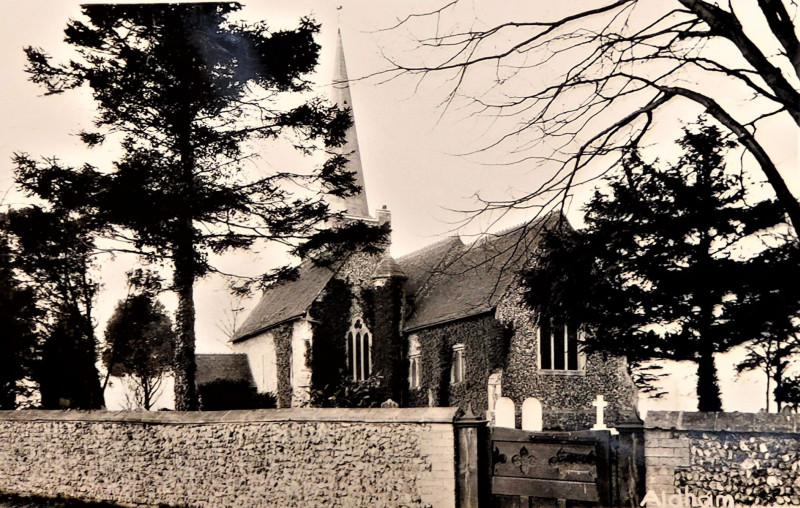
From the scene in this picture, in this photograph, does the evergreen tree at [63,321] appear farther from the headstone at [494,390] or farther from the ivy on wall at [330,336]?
the headstone at [494,390]

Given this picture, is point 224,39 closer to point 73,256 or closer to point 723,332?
point 73,256

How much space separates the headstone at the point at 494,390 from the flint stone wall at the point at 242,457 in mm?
14407

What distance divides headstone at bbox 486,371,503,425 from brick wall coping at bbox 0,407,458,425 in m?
14.4

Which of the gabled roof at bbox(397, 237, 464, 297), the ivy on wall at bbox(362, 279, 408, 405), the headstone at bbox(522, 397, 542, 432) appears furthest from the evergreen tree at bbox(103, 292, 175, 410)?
the headstone at bbox(522, 397, 542, 432)

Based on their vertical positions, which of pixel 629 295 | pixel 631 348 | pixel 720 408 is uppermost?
pixel 629 295

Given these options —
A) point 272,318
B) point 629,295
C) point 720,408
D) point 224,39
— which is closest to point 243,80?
point 224,39

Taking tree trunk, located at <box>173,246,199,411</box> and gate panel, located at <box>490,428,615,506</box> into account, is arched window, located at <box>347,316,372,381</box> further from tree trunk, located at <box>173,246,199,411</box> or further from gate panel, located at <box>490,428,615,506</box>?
gate panel, located at <box>490,428,615,506</box>

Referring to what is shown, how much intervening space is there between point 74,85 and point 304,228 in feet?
18.8

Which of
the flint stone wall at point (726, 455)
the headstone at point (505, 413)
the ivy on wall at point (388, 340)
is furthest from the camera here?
the ivy on wall at point (388, 340)

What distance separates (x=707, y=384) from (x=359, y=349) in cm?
1317

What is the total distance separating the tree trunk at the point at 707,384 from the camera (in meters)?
22.0

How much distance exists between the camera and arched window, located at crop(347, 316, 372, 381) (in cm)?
3080

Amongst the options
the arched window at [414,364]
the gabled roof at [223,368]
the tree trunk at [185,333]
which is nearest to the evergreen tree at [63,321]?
the tree trunk at [185,333]

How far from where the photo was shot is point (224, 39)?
17188mm
